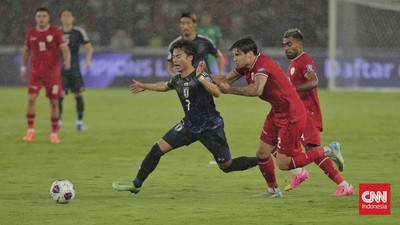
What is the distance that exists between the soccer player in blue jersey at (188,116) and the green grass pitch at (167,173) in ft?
1.38

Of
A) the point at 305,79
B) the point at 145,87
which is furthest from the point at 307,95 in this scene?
the point at 145,87

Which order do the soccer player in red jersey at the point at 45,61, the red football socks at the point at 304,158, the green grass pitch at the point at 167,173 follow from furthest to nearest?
the soccer player in red jersey at the point at 45,61, the red football socks at the point at 304,158, the green grass pitch at the point at 167,173

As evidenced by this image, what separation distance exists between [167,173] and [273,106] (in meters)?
3.33

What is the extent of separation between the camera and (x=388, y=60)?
3209 centimetres

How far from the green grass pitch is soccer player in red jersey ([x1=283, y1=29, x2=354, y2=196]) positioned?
0.22 metres

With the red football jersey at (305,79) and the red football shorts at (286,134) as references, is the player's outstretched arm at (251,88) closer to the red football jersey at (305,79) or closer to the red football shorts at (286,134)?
the red football shorts at (286,134)

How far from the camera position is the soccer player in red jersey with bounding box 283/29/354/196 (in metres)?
11.9

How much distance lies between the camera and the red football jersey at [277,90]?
37.2ft

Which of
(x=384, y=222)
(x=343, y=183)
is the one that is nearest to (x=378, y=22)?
(x=343, y=183)

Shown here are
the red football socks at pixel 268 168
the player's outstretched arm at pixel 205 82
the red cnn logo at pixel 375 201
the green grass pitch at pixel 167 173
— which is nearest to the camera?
the red cnn logo at pixel 375 201

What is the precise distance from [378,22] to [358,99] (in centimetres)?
266

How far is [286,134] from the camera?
11.5 metres

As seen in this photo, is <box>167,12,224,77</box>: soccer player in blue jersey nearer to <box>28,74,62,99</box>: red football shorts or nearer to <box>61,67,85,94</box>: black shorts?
<box>28,74,62,99</box>: red football shorts

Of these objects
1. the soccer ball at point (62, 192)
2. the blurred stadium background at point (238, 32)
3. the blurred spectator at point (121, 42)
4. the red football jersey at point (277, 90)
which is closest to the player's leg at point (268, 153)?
the red football jersey at point (277, 90)
